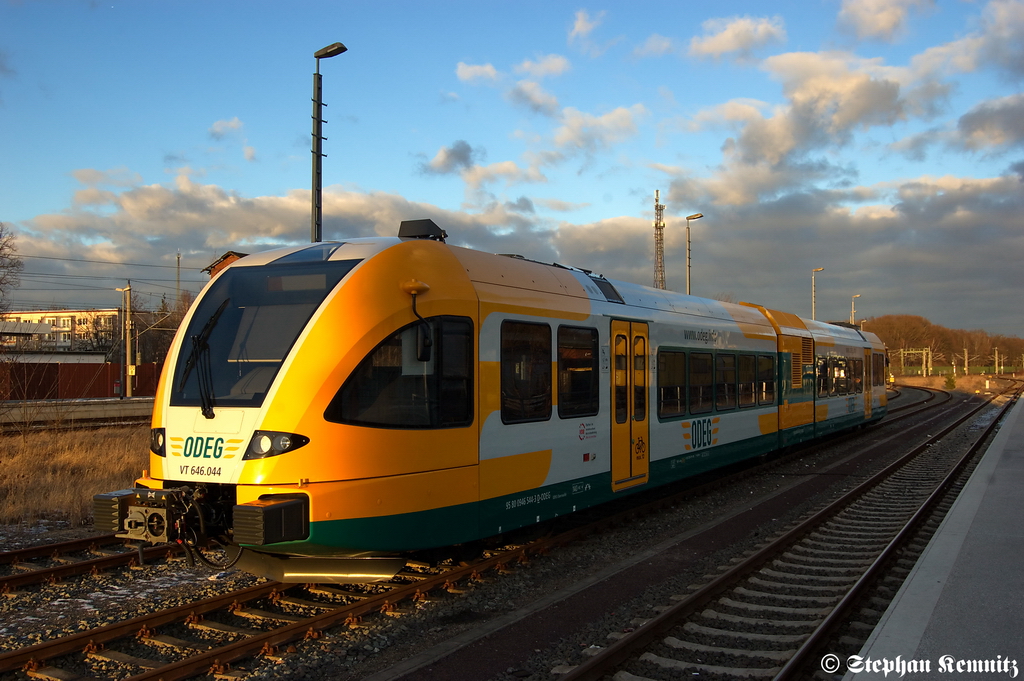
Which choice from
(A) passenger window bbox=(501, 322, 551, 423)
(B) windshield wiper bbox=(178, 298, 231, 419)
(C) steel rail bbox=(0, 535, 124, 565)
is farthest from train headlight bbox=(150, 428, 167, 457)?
(A) passenger window bbox=(501, 322, 551, 423)

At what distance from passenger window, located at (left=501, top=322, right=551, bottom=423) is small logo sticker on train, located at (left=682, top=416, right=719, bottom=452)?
4.08 meters

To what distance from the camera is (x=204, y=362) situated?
6.52 m

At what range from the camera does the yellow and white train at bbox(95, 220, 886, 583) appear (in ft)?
19.5

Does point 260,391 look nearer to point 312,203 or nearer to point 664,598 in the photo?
point 664,598

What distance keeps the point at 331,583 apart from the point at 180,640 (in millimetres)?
1707

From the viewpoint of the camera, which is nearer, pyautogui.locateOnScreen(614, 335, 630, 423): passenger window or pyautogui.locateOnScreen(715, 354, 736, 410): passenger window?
pyautogui.locateOnScreen(614, 335, 630, 423): passenger window

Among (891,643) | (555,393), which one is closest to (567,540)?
(555,393)

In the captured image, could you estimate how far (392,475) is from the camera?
6.25 meters

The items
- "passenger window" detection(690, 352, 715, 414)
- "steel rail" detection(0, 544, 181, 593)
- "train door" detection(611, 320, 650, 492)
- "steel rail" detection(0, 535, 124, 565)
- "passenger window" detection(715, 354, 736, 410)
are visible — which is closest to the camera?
"steel rail" detection(0, 544, 181, 593)

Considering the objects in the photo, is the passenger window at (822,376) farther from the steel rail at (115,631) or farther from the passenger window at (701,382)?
the steel rail at (115,631)

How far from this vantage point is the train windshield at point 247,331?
20.4ft

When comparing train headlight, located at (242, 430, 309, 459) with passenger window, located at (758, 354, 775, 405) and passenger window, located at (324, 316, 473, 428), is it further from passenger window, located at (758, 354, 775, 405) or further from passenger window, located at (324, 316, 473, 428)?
passenger window, located at (758, 354, 775, 405)

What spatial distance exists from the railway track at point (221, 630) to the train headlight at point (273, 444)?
130 centimetres

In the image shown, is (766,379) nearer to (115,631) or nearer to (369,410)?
(369,410)
